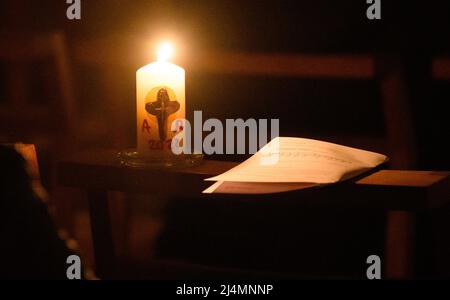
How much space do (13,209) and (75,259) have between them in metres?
0.15

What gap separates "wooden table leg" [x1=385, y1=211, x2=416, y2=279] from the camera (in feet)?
5.43

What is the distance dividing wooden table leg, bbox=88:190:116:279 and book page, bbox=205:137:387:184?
47cm

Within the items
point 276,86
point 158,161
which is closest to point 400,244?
point 276,86

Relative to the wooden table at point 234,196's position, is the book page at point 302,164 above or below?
above

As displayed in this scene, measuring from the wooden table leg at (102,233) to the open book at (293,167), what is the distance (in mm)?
473

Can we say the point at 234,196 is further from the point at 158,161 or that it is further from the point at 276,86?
the point at 276,86

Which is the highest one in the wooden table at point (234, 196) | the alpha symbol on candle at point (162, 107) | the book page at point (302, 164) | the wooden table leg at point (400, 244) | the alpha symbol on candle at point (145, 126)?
the alpha symbol on candle at point (162, 107)

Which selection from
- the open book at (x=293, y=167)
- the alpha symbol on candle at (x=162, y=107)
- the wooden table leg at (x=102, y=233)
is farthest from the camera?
the wooden table leg at (x=102, y=233)

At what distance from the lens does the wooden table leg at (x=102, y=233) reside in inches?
63.3

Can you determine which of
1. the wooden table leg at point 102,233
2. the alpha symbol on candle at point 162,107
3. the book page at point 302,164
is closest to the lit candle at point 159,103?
the alpha symbol on candle at point 162,107

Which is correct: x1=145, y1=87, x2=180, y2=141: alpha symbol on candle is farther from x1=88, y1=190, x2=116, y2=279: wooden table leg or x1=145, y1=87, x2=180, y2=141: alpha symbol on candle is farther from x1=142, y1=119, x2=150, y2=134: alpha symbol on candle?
x1=88, y1=190, x2=116, y2=279: wooden table leg

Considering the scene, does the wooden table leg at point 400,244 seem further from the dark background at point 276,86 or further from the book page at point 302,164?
the book page at point 302,164

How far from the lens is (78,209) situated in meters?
2.54

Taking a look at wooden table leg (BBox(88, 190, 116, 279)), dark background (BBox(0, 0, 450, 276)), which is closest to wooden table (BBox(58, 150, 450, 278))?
wooden table leg (BBox(88, 190, 116, 279))
